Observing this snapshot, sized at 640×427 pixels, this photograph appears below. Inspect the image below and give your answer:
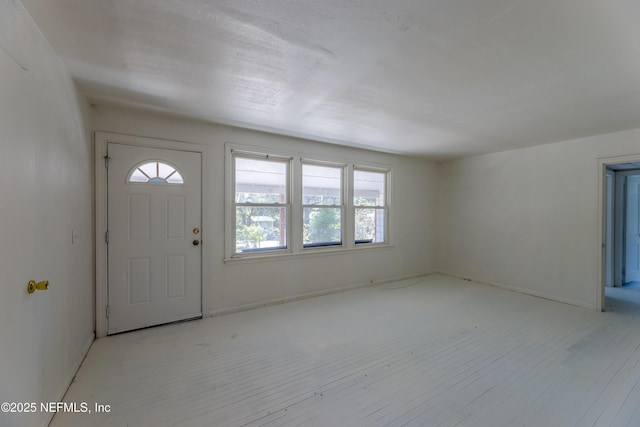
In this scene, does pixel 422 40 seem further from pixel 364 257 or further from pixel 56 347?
pixel 364 257

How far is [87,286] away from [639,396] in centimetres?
467

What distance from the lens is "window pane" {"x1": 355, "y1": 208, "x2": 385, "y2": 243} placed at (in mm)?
4891

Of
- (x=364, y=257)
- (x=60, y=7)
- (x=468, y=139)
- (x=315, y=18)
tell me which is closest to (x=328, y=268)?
(x=364, y=257)

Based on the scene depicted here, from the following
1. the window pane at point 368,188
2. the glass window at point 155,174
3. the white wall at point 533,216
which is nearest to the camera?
the glass window at point 155,174

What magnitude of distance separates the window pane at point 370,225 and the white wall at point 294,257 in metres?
0.23

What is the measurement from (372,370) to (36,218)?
8.47 feet

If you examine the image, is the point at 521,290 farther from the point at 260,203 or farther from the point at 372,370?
the point at 260,203

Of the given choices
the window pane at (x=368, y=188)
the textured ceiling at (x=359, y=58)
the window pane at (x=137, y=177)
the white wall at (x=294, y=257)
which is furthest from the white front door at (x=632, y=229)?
the window pane at (x=137, y=177)

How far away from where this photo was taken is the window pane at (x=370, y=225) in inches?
193

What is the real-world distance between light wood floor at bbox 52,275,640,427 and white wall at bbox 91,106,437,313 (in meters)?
0.41

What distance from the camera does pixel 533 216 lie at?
175 inches

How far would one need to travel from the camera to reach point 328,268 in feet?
14.5

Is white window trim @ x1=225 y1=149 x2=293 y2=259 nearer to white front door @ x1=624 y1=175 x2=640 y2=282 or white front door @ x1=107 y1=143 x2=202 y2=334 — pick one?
white front door @ x1=107 y1=143 x2=202 y2=334

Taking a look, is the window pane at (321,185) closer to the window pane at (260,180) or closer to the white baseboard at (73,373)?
the window pane at (260,180)
